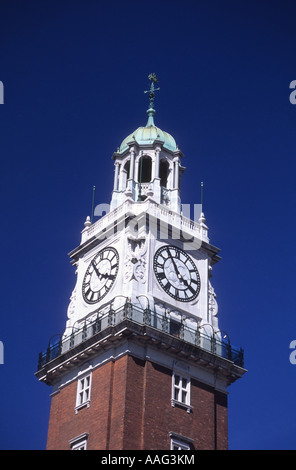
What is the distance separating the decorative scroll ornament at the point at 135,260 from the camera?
66.7 meters

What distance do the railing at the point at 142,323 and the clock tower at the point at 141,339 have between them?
0.28 feet

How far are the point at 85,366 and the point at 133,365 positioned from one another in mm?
4290

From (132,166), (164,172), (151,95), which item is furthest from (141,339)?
(151,95)

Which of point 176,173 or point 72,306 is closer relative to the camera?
point 72,306

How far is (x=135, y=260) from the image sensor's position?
67.2 m

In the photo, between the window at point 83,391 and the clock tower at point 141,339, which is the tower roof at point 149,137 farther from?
the window at point 83,391

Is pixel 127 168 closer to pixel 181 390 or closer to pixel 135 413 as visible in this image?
pixel 181 390

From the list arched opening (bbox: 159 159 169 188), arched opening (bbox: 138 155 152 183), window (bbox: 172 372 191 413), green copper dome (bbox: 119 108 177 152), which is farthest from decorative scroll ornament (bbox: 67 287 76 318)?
green copper dome (bbox: 119 108 177 152)

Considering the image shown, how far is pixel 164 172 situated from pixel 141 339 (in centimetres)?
1809

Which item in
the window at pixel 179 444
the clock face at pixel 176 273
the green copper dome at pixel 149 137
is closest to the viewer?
the window at pixel 179 444

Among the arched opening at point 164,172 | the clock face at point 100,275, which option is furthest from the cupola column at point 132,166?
the clock face at point 100,275

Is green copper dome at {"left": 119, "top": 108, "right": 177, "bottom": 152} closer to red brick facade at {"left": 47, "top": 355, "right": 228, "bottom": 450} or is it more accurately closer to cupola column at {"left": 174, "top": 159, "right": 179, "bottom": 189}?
cupola column at {"left": 174, "top": 159, "right": 179, "bottom": 189}

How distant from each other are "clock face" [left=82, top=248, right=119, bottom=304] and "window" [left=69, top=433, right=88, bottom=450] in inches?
404
